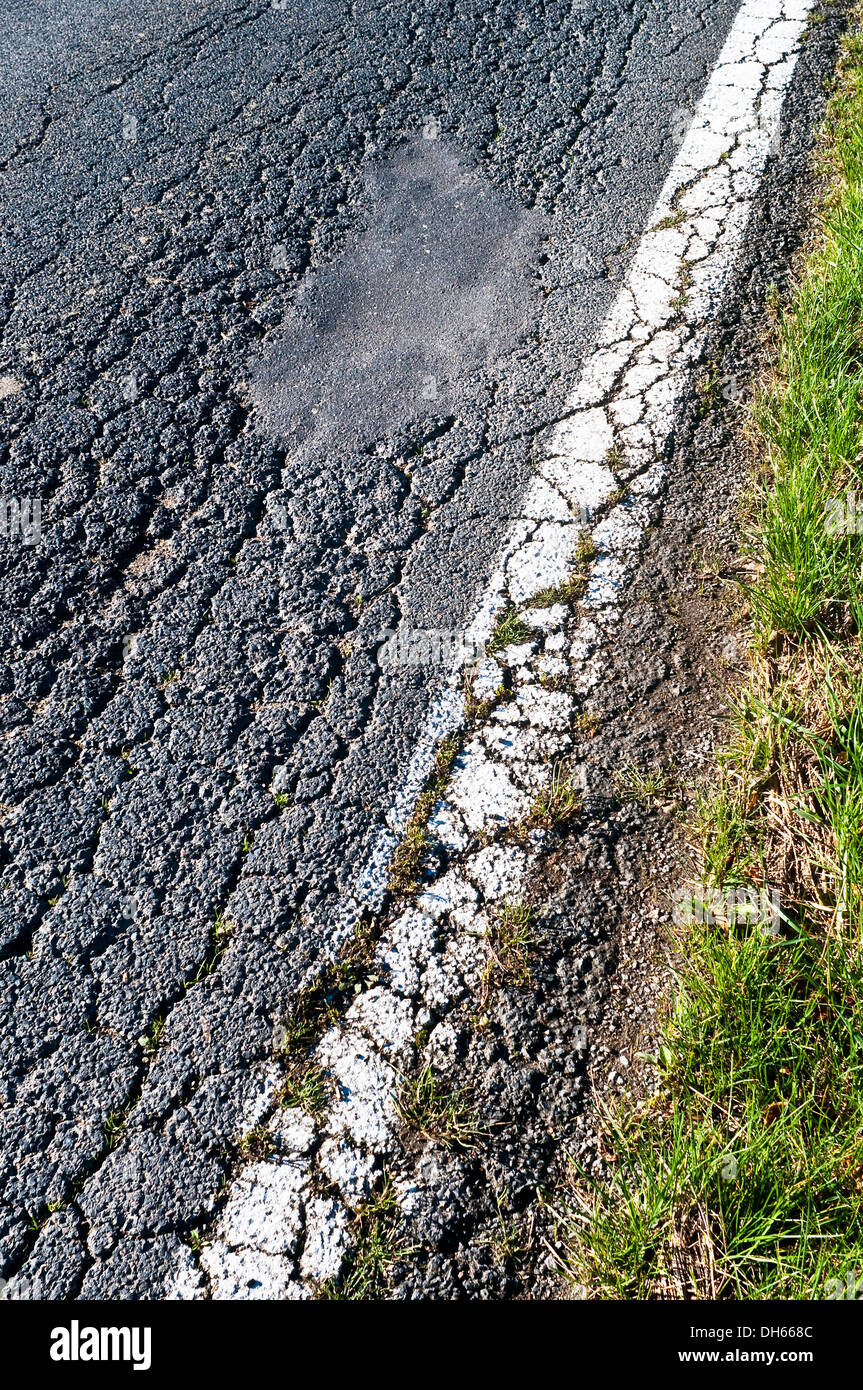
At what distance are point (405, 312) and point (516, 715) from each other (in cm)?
172

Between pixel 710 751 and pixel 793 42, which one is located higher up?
pixel 793 42

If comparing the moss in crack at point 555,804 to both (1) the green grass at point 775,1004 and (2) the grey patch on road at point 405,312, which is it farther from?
(2) the grey patch on road at point 405,312

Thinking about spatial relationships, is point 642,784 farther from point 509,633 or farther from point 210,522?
point 210,522

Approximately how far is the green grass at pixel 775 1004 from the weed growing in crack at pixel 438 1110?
0.21 m

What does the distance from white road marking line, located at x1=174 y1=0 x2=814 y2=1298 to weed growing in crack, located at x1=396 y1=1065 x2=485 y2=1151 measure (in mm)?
34

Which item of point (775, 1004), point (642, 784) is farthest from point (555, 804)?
point (775, 1004)

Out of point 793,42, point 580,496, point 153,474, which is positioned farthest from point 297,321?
point 793,42

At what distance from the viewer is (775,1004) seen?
1871 mm

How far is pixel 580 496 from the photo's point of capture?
291cm

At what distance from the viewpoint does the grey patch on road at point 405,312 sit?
3156mm

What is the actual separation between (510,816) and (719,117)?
3568 millimetres

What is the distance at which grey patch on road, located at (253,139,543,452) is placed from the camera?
316 cm

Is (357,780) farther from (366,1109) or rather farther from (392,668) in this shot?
(366,1109)

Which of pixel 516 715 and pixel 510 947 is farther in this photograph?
pixel 516 715
